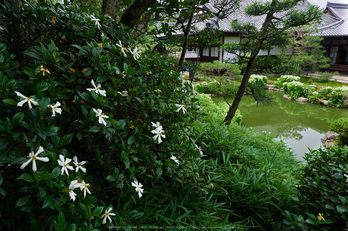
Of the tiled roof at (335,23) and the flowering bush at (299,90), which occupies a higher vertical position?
the tiled roof at (335,23)

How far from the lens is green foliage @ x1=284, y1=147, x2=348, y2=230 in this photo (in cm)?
157

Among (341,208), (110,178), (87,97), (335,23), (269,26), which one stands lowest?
(341,208)

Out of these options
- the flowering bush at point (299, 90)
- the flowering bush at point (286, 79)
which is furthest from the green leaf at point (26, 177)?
the flowering bush at point (286, 79)

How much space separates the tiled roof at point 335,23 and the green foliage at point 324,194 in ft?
54.0

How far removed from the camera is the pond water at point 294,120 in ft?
22.2

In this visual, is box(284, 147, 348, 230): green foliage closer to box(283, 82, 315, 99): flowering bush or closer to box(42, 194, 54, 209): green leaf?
box(42, 194, 54, 209): green leaf

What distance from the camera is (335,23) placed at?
684 inches

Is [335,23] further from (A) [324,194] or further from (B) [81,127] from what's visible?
(B) [81,127]

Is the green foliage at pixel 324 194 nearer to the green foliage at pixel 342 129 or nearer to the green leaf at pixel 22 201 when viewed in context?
the green leaf at pixel 22 201

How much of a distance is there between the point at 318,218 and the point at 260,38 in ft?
10.8

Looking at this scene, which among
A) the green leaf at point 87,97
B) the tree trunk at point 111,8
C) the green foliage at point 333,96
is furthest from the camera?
the green foliage at point 333,96

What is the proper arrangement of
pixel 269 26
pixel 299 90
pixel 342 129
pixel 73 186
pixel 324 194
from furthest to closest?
1. pixel 299 90
2. pixel 342 129
3. pixel 269 26
4. pixel 324 194
5. pixel 73 186

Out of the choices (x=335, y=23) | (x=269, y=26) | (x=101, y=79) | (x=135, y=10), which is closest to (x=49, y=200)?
(x=101, y=79)

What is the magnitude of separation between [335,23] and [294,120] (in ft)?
46.7
